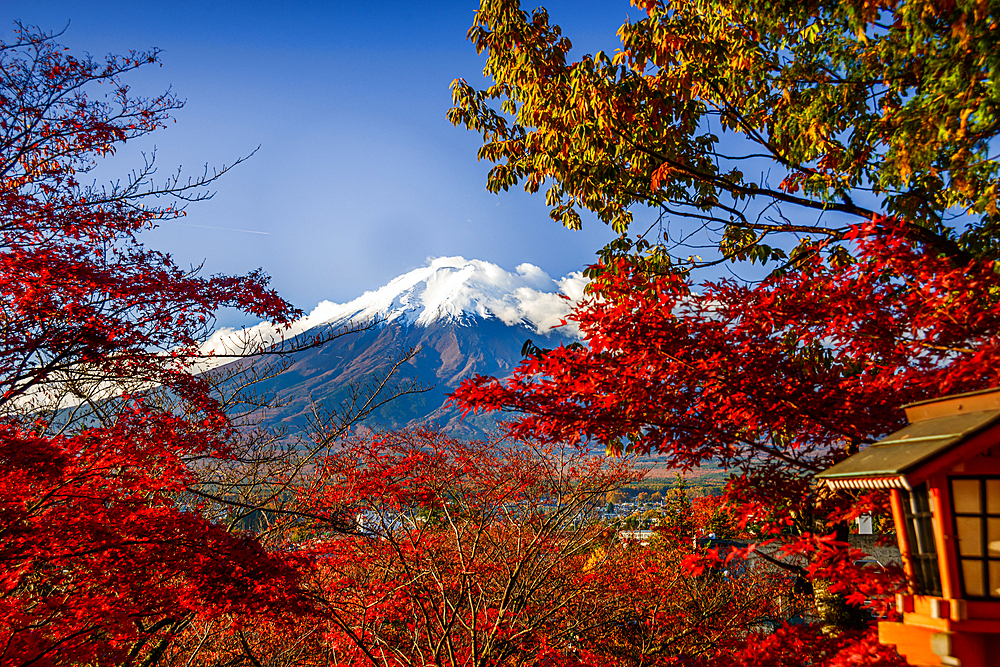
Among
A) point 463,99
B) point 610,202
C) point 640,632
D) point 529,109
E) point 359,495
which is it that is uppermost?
point 463,99

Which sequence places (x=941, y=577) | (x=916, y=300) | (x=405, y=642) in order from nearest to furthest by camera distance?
(x=941, y=577), (x=916, y=300), (x=405, y=642)

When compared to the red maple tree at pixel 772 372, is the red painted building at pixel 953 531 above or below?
below

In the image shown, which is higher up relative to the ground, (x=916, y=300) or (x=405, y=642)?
(x=916, y=300)

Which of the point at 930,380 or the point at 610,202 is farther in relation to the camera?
the point at 610,202

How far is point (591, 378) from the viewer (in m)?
3.60

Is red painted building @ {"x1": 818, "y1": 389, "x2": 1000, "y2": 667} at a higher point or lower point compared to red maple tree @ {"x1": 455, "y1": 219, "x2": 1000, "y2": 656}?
lower

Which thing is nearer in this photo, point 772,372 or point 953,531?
point 953,531

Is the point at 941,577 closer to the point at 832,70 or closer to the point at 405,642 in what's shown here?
the point at 832,70

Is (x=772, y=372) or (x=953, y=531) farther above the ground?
(x=772, y=372)

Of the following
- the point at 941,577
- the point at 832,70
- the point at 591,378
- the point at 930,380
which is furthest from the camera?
the point at 832,70

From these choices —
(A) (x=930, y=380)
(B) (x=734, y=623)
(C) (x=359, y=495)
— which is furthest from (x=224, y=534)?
(B) (x=734, y=623)

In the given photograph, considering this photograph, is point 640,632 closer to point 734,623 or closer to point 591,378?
point 734,623

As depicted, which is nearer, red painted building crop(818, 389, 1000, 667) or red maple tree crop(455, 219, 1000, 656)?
red painted building crop(818, 389, 1000, 667)

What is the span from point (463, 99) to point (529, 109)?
2.67ft
